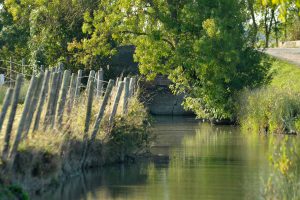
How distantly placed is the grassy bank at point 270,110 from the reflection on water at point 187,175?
2.52m

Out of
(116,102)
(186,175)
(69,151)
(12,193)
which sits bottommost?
(12,193)

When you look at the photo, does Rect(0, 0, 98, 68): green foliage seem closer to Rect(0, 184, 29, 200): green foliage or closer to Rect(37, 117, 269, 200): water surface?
Rect(37, 117, 269, 200): water surface

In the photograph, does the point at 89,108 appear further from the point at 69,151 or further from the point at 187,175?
the point at 187,175

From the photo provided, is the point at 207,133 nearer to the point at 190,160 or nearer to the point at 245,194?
the point at 190,160

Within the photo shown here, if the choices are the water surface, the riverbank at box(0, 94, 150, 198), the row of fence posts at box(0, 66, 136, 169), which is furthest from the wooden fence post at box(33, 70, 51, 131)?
the water surface

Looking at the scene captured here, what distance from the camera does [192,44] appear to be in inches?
1788

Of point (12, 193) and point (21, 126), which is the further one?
point (21, 126)

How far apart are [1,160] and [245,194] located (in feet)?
18.2

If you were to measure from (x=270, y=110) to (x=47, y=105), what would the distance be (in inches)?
715

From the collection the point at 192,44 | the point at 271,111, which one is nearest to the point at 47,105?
the point at 271,111

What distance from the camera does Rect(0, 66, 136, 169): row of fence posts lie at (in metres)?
19.1

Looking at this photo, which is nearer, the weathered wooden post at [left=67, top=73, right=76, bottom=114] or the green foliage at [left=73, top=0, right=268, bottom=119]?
the weathered wooden post at [left=67, top=73, right=76, bottom=114]

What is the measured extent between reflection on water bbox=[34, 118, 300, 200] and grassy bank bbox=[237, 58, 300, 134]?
2516 mm

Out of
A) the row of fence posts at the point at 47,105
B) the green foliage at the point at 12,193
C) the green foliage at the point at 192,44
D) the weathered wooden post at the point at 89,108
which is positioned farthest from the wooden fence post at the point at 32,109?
the green foliage at the point at 192,44
